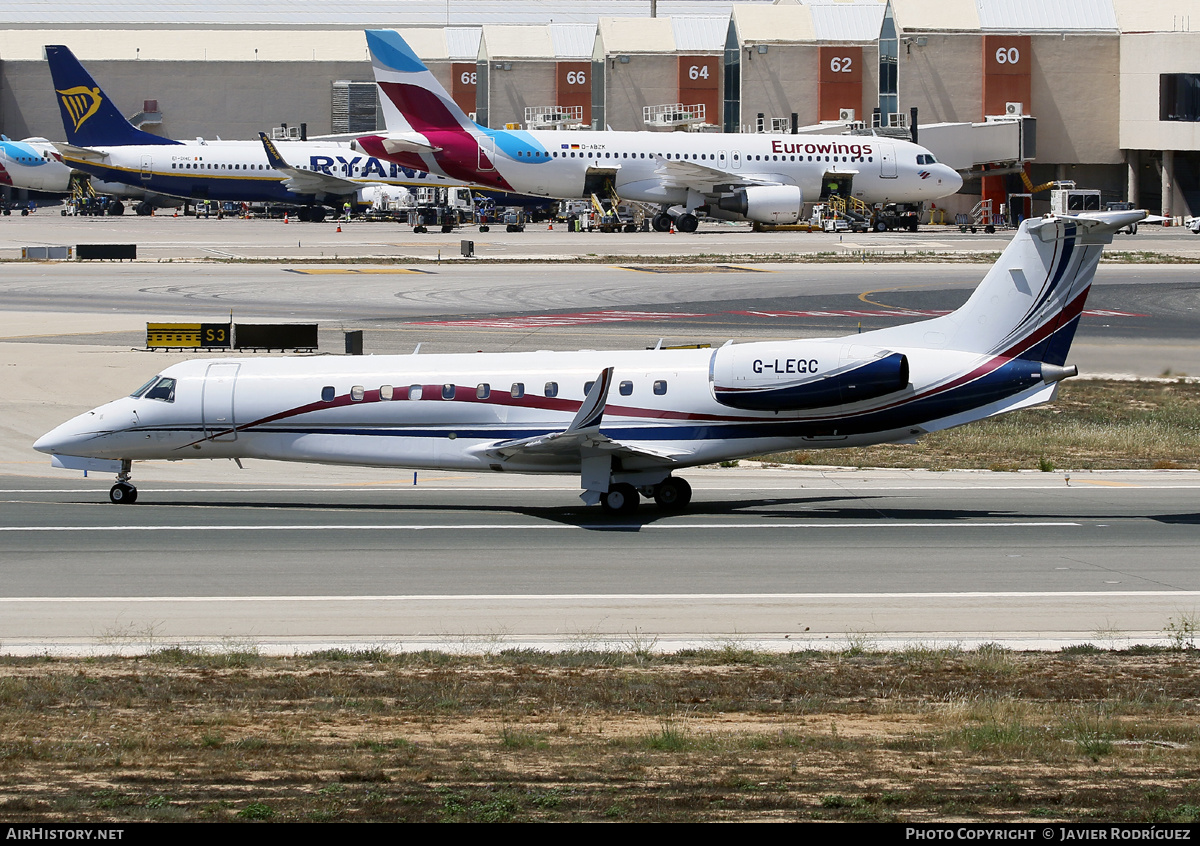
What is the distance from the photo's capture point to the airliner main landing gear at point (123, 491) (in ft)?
88.9

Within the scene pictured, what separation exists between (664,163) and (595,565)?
72067 millimetres

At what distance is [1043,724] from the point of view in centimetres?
1297

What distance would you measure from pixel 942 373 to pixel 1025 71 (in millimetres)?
85843

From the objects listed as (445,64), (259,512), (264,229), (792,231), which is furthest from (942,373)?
(445,64)

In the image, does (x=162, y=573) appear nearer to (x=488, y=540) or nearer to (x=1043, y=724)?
(x=488, y=540)

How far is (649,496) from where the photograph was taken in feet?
86.8

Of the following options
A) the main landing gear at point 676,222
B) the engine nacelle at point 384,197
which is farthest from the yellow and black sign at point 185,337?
the engine nacelle at point 384,197


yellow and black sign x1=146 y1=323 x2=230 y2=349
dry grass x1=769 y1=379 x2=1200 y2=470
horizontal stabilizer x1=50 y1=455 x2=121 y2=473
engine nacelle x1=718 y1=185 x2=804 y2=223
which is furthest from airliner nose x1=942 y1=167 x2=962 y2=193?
horizontal stabilizer x1=50 y1=455 x2=121 y2=473

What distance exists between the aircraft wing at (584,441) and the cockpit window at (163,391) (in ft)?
19.9

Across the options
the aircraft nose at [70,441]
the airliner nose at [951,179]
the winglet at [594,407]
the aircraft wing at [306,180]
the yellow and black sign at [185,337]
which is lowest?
the aircraft nose at [70,441]

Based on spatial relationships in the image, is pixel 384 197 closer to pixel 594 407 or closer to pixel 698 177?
pixel 698 177

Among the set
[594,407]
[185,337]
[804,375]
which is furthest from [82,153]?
[804,375]

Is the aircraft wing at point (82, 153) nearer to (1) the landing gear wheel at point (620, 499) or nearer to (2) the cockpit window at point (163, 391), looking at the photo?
(2) the cockpit window at point (163, 391)
